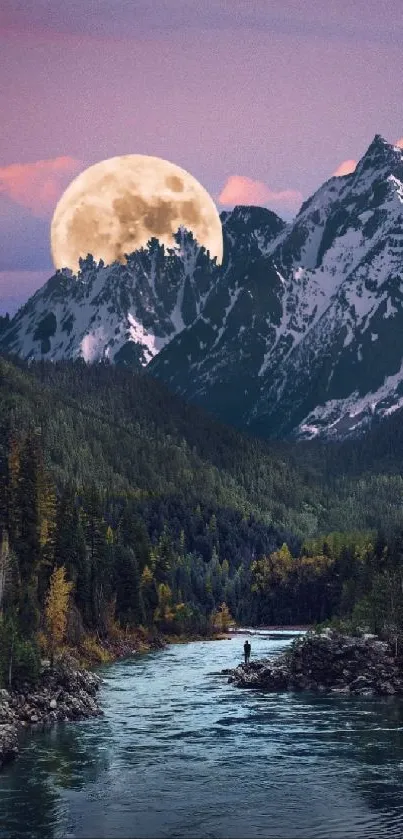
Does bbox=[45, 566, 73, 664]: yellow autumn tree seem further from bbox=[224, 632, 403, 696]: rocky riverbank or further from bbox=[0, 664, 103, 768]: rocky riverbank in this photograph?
bbox=[0, 664, 103, 768]: rocky riverbank

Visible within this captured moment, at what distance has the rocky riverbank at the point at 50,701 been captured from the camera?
3957 inches

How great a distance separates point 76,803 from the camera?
7575 cm

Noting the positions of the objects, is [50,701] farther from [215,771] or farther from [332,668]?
[332,668]

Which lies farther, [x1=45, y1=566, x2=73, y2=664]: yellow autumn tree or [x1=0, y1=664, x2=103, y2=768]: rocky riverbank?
[x1=45, y1=566, x2=73, y2=664]: yellow autumn tree

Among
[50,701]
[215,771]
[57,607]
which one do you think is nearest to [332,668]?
[50,701]

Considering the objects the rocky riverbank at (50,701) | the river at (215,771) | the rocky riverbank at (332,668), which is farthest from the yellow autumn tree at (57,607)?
the rocky riverbank at (50,701)

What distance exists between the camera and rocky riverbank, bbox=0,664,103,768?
100500 mm

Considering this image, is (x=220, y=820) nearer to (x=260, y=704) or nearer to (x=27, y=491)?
(x=260, y=704)

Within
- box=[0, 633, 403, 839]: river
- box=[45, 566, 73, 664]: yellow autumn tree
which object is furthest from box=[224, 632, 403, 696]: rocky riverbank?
box=[45, 566, 73, 664]: yellow autumn tree

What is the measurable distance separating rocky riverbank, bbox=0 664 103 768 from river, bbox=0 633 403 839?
73.9 inches

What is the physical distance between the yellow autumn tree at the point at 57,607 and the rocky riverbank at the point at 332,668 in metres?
25.0

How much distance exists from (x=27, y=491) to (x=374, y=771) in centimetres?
8929

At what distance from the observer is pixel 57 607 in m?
152

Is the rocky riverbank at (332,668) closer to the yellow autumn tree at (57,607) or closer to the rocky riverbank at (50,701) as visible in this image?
the rocky riverbank at (50,701)
